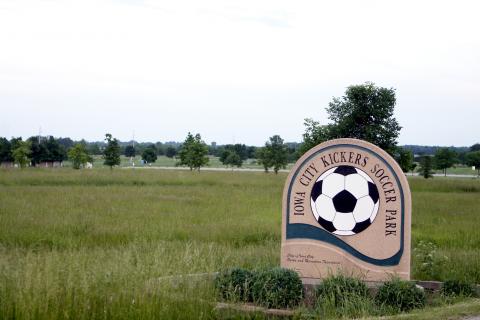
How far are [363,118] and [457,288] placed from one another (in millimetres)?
29889

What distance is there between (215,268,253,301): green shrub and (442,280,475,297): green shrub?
9.60ft

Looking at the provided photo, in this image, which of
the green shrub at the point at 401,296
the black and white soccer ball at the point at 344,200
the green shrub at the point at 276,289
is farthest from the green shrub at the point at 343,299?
the black and white soccer ball at the point at 344,200

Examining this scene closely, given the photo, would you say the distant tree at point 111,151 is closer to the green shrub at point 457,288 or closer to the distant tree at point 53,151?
the distant tree at point 53,151

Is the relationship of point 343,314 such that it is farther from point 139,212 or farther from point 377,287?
point 139,212

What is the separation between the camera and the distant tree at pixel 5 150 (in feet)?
221

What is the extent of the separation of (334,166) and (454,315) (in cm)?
323

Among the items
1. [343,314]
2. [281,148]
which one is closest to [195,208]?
[343,314]

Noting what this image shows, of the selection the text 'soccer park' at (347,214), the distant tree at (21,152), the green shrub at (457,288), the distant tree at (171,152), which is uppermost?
the distant tree at (171,152)

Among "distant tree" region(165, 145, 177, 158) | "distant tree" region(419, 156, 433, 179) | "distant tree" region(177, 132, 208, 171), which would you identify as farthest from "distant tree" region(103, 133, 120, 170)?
"distant tree" region(165, 145, 177, 158)

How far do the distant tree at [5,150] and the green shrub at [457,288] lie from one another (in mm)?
64483

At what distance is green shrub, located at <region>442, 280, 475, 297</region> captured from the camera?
28.6 ft

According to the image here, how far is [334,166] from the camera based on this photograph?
31.1 feet

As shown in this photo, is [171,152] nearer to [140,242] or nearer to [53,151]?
[53,151]

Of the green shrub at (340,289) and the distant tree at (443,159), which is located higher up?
the distant tree at (443,159)
